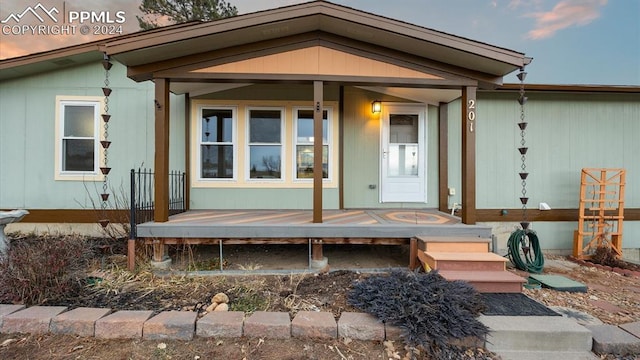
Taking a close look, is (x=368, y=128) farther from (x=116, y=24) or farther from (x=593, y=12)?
(x=593, y=12)

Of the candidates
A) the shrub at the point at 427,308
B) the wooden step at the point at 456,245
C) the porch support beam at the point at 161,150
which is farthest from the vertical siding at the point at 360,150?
the porch support beam at the point at 161,150

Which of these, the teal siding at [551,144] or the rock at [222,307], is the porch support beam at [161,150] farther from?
the teal siding at [551,144]

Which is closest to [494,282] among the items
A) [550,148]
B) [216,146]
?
[550,148]

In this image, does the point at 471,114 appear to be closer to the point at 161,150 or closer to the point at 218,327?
the point at 218,327

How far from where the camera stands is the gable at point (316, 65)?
158 inches

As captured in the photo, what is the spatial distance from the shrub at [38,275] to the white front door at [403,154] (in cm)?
469

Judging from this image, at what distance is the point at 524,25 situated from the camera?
33.5 feet

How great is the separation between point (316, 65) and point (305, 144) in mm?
1752

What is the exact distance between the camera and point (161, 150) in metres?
3.90

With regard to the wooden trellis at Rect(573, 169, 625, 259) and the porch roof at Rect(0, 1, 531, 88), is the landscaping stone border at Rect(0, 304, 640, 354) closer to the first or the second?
the porch roof at Rect(0, 1, 531, 88)

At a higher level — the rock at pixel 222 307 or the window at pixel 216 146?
the window at pixel 216 146

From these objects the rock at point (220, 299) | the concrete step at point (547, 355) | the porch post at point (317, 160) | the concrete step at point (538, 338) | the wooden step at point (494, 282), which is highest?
the porch post at point (317, 160)

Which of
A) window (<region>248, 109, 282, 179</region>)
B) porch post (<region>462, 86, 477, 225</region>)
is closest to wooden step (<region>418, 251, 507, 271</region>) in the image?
porch post (<region>462, 86, 477, 225</region>)

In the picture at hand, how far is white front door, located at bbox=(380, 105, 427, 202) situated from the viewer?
18.6ft
